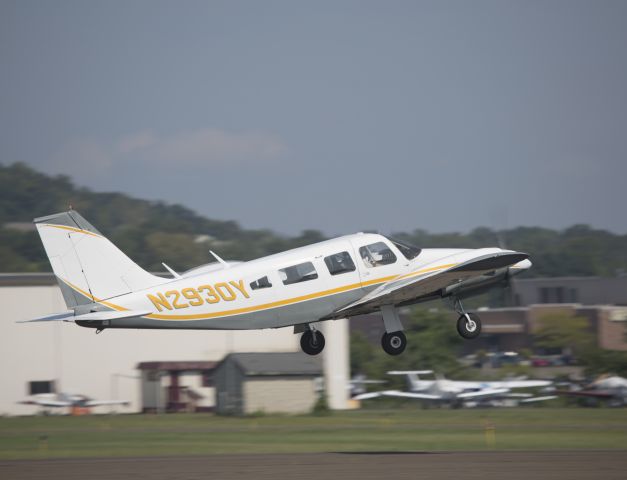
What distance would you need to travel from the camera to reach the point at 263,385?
51625 millimetres

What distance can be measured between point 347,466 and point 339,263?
9482 mm

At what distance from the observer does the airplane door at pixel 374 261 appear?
2351 cm

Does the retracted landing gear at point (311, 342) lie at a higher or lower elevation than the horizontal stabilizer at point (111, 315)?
lower

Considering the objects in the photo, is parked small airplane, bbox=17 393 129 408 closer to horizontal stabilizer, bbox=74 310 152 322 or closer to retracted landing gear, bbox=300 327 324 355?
retracted landing gear, bbox=300 327 324 355

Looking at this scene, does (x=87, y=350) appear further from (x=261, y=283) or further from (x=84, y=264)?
(x=261, y=283)

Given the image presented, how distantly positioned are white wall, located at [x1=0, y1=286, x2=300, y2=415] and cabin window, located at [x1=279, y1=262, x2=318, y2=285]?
34.9 meters

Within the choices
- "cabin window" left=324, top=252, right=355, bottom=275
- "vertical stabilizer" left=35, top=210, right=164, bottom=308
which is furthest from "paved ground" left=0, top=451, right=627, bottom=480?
"vertical stabilizer" left=35, top=210, right=164, bottom=308

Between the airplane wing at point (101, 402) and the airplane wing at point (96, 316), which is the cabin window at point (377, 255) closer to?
the airplane wing at point (96, 316)

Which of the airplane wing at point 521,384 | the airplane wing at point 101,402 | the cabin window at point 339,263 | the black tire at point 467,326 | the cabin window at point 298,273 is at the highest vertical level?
the cabin window at point 339,263

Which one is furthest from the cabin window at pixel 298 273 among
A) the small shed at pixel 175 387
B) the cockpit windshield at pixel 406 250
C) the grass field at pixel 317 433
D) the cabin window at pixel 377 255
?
the small shed at pixel 175 387

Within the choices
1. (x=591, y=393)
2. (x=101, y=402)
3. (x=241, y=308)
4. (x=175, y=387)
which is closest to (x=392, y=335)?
(x=241, y=308)

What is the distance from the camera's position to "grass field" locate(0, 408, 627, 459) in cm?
3669

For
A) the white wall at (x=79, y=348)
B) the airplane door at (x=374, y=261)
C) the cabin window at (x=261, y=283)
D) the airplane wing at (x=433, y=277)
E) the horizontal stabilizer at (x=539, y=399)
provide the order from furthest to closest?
the horizontal stabilizer at (x=539, y=399) → the white wall at (x=79, y=348) → the airplane wing at (x=433, y=277) → the airplane door at (x=374, y=261) → the cabin window at (x=261, y=283)

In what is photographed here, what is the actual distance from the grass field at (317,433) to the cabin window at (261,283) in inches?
564
